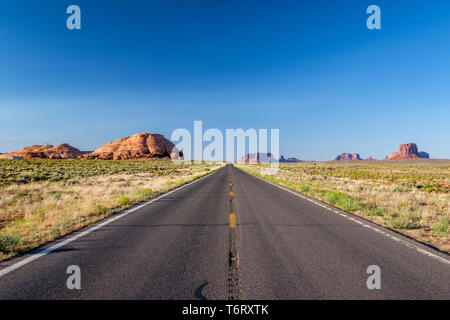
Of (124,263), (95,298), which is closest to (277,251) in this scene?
(124,263)

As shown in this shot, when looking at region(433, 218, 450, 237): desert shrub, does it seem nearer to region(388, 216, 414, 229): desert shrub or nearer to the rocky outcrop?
region(388, 216, 414, 229): desert shrub

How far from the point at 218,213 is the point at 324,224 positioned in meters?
3.45

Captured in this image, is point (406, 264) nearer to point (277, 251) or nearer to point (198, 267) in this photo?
point (277, 251)

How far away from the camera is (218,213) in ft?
28.5

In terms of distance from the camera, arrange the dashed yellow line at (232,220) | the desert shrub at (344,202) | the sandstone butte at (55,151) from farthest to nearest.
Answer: the sandstone butte at (55,151) → the desert shrub at (344,202) → the dashed yellow line at (232,220)

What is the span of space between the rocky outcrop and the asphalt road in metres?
149

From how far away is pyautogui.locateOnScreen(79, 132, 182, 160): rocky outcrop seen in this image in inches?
5851

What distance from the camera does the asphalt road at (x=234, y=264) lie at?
318 centimetres

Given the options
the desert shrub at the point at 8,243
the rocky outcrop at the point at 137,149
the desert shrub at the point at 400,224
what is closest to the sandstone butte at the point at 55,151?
the rocky outcrop at the point at 137,149

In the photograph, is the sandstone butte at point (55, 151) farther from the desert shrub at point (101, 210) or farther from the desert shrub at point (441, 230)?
the desert shrub at point (441, 230)

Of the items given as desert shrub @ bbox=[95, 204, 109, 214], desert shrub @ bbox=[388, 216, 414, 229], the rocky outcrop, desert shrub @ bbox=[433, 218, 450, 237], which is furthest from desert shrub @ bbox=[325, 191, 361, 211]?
the rocky outcrop

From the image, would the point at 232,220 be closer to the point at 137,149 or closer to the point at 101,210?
the point at 101,210

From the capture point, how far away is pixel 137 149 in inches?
6216

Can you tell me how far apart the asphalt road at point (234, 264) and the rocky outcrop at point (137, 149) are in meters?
149
